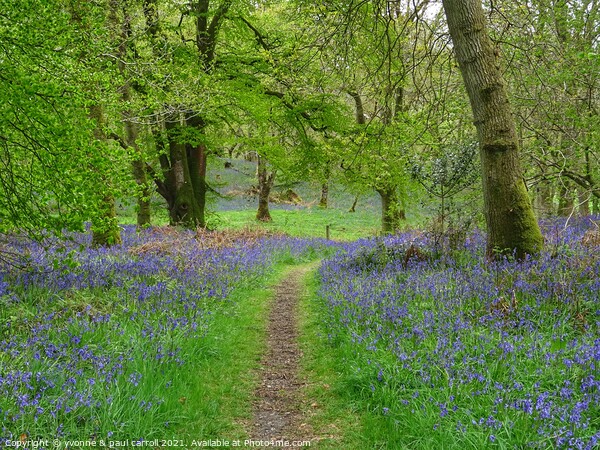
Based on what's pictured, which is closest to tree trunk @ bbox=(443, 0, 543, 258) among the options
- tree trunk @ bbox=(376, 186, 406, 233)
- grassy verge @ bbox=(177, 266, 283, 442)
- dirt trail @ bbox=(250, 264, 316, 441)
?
dirt trail @ bbox=(250, 264, 316, 441)

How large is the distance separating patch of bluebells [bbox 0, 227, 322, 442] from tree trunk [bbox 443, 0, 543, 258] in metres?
4.79

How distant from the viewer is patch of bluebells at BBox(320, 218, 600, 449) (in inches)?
131

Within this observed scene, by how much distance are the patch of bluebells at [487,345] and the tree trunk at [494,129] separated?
1.64 feet

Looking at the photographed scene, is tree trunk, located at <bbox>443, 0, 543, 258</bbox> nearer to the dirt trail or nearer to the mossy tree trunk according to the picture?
the dirt trail

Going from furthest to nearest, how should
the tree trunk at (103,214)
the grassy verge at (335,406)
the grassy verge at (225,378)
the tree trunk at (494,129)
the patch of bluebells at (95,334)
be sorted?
the tree trunk at (494,129)
the tree trunk at (103,214)
the grassy verge at (225,378)
the grassy verge at (335,406)
the patch of bluebells at (95,334)

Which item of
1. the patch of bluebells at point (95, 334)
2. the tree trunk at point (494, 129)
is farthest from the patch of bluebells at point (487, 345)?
the patch of bluebells at point (95, 334)

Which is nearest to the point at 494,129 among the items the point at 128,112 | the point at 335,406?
the point at 335,406

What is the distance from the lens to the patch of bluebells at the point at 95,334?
360 cm

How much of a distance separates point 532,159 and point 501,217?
467cm

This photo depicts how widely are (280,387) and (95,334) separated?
7.32ft

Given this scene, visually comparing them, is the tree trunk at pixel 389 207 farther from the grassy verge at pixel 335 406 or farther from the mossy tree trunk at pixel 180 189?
the grassy verge at pixel 335 406

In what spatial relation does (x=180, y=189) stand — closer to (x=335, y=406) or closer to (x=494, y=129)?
(x=494, y=129)

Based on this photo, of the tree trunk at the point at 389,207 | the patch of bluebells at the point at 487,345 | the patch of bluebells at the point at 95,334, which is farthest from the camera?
the tree trunk at the point at 389,207

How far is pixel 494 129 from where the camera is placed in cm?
693
